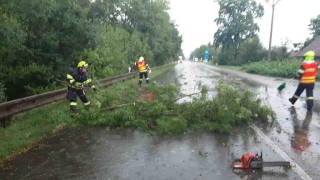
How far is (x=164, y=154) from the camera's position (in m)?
6.06

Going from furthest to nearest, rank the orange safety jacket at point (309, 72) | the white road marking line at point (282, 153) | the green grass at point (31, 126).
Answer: the orange safety jacket at point (309, 72) < the green grass at point (31, 126) < the white road marking line at point (282, 153)

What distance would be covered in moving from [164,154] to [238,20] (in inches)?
2680

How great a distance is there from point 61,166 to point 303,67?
898cm

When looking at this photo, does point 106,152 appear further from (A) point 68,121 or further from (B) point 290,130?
(B) point 290,130

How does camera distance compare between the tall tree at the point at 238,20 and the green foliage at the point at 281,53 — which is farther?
the tall tree at the point at 238,20

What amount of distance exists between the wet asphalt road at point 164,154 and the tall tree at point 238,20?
2529 inches

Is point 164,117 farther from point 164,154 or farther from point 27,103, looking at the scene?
point 27,103

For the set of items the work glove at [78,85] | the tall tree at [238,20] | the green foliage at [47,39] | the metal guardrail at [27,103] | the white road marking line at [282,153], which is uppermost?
the tall tree at [238,20]

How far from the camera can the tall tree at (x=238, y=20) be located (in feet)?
227

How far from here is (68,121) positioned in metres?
8.66

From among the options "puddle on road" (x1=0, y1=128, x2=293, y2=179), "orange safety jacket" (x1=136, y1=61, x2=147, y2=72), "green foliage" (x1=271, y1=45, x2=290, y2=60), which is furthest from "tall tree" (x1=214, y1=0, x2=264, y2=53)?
"puddle on road" (x1=0, y1=128, x2=293, y2=179)

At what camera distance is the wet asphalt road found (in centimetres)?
502

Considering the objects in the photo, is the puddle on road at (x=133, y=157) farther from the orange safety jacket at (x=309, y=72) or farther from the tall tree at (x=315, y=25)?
the tall tree at (x=315, y=25)

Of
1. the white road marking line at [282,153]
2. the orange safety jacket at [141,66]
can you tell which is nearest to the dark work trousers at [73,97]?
the white road marking line at [282,153]
